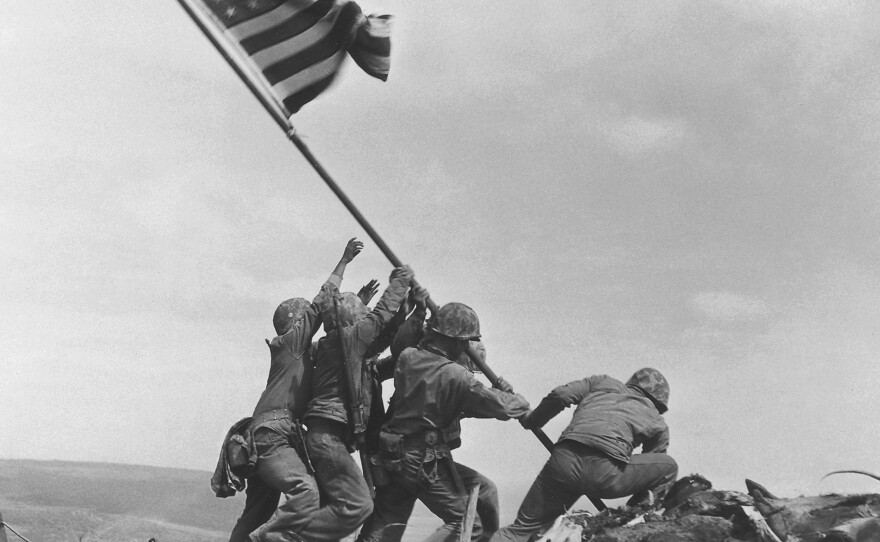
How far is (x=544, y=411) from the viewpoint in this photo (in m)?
10.1

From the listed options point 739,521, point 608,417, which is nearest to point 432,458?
point 608,417

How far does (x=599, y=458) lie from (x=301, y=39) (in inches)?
187

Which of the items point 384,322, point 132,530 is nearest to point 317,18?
point 384,322

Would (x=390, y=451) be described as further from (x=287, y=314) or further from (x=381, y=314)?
(x=287, y=314)

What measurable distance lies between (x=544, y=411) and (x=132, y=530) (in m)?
11.8

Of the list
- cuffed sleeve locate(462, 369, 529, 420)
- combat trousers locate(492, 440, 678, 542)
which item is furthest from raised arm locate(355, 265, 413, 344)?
combat trousers locate(492, 440, 678, 542)

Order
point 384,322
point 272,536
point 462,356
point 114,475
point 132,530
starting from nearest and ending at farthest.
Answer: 1. point 272,536
2. point 384,322
3. point 462,356
4. point 132,530
5. point 114,475

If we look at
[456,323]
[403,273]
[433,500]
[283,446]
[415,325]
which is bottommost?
[433,500]

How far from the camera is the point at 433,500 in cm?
985

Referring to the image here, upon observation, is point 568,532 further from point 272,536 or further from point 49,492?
point 49,492

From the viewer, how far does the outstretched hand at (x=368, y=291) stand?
11.4 m

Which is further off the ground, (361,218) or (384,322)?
(361,218)

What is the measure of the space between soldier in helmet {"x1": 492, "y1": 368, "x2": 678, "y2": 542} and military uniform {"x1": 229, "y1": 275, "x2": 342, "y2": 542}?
73.4 inches

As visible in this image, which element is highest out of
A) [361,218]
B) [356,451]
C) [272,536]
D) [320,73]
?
[320,73]
